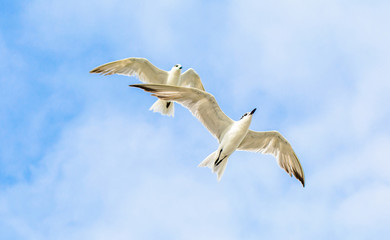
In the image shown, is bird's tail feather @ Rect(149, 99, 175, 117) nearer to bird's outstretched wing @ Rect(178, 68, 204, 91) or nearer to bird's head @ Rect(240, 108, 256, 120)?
Answer: bird's outstretched wing @ Rect(178, 68, 204, 91)

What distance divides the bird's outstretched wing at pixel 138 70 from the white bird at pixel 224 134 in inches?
218

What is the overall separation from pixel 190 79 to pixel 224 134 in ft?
19.8

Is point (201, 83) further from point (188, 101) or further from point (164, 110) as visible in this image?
point (188, 101)

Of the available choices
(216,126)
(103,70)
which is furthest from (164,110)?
(216,126)

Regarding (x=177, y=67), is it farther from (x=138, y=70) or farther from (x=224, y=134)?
(x=224, y=134)

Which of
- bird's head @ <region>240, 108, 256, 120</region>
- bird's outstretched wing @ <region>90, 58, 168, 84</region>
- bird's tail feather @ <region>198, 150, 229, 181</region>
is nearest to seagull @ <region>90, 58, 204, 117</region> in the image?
bird's outstretched wing @ <region>90, 58, 168, 84</region>

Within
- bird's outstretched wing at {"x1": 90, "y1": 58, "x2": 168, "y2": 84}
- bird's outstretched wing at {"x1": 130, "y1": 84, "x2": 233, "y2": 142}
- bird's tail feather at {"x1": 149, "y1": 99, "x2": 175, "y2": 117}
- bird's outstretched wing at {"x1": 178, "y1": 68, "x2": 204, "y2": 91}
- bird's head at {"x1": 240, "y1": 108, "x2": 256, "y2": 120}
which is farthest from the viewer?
bird's outstretched wing at {"x1": 178, "y1": 68, "x2": 204, "y2": 91}

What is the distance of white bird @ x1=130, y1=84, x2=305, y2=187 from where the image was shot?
14906mm

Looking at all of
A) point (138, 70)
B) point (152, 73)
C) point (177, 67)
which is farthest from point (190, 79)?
point (138, 70)

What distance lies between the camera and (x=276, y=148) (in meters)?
17.4

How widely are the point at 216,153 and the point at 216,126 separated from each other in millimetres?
891

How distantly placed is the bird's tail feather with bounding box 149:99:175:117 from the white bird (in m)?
4.64

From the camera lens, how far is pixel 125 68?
20.6 metres

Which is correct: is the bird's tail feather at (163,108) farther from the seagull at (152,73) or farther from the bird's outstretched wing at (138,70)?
the bird's outstretched wing at (138,70)
